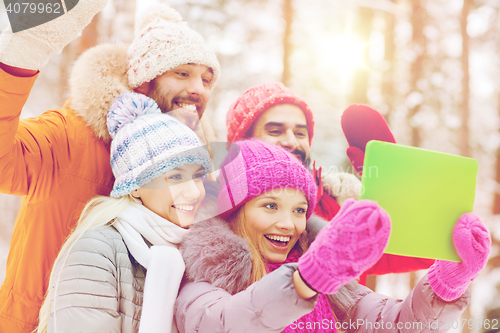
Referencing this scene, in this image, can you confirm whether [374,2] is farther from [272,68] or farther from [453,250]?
[453,250]

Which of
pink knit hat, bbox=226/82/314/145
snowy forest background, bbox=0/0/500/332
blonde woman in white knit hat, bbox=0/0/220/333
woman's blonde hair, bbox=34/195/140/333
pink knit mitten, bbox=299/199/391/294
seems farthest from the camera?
snowy forest background, bbox=0/0/500/332

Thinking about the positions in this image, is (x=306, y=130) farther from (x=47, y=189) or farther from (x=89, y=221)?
(x=47, y=189)

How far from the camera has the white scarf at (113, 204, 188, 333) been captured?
89 cm

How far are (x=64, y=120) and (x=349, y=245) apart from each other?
1.07 m

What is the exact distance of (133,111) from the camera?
1.11 m

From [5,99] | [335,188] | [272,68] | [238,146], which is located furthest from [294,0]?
[5,99]

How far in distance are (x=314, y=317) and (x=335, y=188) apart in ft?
2.10

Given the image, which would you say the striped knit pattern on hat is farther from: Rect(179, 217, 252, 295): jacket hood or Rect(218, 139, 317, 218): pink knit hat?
Rect(179, 217, 252, 295): jacket hood

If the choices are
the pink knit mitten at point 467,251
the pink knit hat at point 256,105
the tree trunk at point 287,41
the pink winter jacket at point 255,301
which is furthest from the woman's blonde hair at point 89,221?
the tree trunk at point 287,41

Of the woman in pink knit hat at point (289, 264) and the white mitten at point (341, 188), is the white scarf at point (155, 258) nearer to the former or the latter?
the woman in pink knit hat at point (289, 264)

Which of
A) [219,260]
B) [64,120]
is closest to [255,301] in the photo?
[219,260]

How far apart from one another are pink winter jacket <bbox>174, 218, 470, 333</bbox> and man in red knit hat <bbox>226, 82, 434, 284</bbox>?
390 mm

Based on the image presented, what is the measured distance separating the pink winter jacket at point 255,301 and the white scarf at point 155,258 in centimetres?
3

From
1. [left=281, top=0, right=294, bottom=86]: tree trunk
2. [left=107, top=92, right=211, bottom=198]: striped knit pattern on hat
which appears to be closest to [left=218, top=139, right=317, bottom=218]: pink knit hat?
[left=107, top=92, right=211, bottom=198]: striped knit pattern on hat
